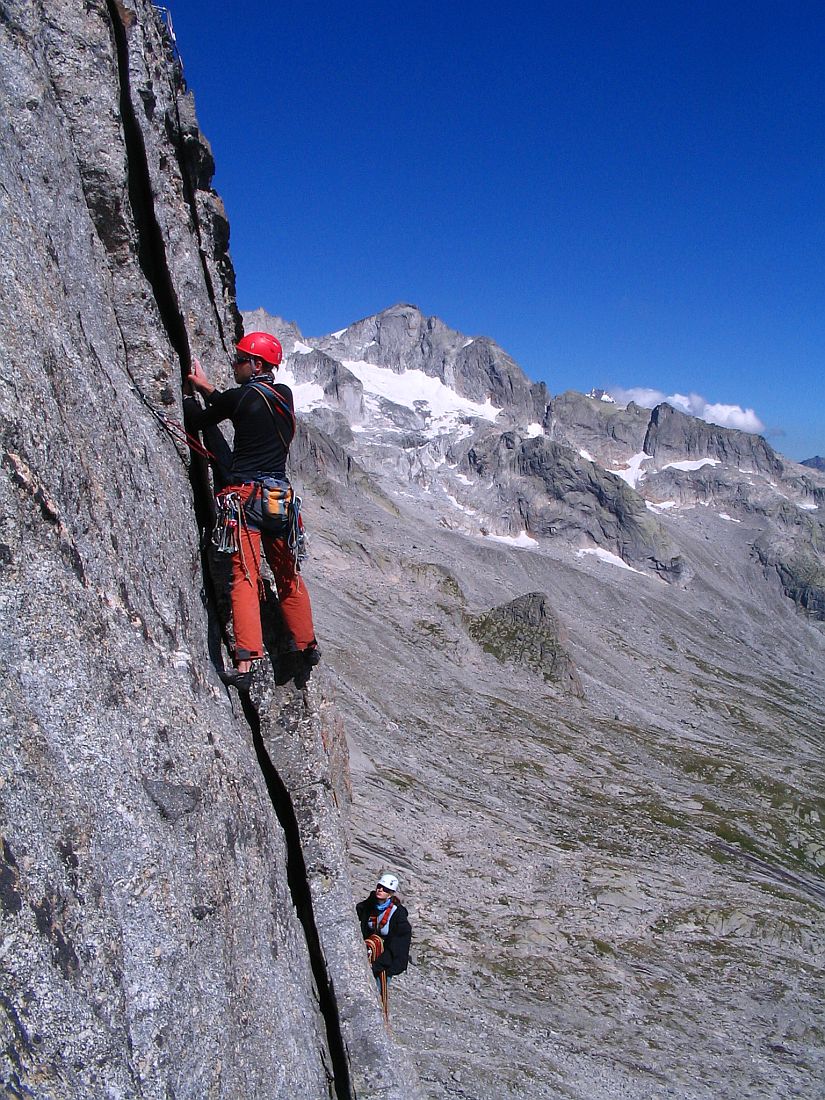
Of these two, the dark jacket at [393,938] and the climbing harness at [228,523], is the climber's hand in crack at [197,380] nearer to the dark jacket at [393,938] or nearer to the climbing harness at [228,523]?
the climbing harness at [228,523]

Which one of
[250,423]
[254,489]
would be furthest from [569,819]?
[250,423]

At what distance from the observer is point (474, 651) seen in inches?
2928

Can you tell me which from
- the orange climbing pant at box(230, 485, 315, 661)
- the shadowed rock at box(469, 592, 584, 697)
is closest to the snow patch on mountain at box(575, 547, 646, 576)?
the shadowed rock at box(469, 592, 584, 697)

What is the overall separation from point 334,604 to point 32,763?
63.1 metres

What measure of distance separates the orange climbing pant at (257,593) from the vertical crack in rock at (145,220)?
224 centimetres

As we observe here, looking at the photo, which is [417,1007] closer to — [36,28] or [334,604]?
[36,28]

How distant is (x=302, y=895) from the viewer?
29.7ft

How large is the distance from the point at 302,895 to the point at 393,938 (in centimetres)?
232

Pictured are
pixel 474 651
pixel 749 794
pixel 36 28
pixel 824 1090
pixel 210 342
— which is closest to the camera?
pixel 36 28

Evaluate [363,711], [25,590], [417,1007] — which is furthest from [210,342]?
[363,711]

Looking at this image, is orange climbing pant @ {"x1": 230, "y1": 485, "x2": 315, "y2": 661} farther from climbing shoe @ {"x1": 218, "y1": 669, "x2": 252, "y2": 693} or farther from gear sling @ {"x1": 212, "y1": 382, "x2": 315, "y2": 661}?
climbing shoe @ {"x1": 218, "y1": 669, "x2": 252, "y2": 693}

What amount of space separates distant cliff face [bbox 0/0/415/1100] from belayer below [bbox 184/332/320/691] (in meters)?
0.38

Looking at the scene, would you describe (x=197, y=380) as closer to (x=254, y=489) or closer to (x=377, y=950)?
(x=254, y=489)

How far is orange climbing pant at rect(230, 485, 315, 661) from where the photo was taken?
300 inches
